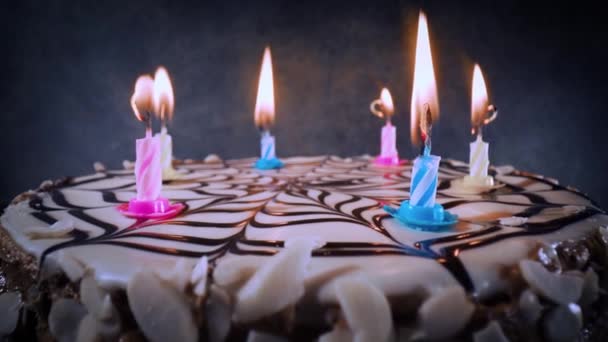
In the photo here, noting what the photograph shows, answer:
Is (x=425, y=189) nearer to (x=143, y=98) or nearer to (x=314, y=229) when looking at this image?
(x=314, y=229)

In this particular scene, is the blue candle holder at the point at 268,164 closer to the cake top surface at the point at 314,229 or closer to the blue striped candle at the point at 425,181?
the cake top surface at the point at 314,229

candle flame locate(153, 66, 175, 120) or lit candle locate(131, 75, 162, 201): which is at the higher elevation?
candle flame locate(153, 66, 175, 120)

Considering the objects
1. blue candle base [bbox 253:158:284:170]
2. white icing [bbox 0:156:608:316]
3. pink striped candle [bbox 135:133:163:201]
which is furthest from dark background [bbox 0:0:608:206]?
pink striped candle [bbox 135:133:163:201]

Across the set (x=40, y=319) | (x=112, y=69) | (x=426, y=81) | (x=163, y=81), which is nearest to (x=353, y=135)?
(x=163, y=81)

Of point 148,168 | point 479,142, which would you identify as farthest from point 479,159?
point 148,168

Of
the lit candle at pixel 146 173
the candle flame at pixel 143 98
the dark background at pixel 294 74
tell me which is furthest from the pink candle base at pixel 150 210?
the dark background at pixel 294 74

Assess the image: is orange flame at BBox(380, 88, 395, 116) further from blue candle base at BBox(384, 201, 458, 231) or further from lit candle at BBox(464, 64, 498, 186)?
blue candle base at BBox(384, 201, 458, 231)
